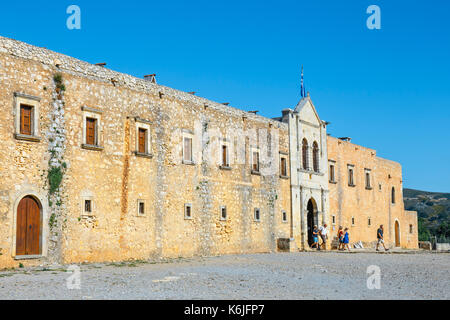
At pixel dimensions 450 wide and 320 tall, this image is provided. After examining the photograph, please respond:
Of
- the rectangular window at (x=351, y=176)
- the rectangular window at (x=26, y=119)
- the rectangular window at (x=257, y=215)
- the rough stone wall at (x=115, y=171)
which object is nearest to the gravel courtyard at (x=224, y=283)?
the rough stone wall at (x=115, y=171)

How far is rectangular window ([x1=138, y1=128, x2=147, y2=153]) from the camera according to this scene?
70.4 feet

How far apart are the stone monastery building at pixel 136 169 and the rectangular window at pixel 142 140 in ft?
0.15

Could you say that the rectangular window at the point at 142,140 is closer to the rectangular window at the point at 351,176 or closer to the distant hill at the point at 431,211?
the rectangular window at the point at 351,176

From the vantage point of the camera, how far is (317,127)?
3412 centimetres

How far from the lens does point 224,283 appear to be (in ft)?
43.1

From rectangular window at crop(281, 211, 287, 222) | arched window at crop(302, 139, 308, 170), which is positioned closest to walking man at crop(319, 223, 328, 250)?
rectangular window at crop(281, 211, 287, 222)

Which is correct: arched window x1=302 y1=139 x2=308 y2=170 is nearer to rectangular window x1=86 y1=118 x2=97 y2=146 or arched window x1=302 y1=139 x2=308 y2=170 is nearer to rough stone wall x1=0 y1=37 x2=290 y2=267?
rough stone wall x1=0 y1=37 x2=290 y2=267

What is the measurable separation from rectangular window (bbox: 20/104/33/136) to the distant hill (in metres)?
59.4

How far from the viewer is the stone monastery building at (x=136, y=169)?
56.6ft

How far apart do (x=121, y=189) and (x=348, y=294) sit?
10.9 m

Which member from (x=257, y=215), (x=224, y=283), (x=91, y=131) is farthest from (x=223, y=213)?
(x=224, y=283)

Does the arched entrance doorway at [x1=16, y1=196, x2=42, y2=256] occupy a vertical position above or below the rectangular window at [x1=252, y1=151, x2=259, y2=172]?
below

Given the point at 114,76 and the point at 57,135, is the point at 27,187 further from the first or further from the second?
the point at 114,76

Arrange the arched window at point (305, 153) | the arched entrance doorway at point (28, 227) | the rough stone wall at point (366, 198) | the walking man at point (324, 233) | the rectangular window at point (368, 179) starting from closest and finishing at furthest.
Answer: the arched entrance doorway at point (28, 227)
the walking man at point (324, 233)
the arched window at point (305, 153)
the rough stone wall at point (366, 198)
the rectangular window at point (368, 179)
